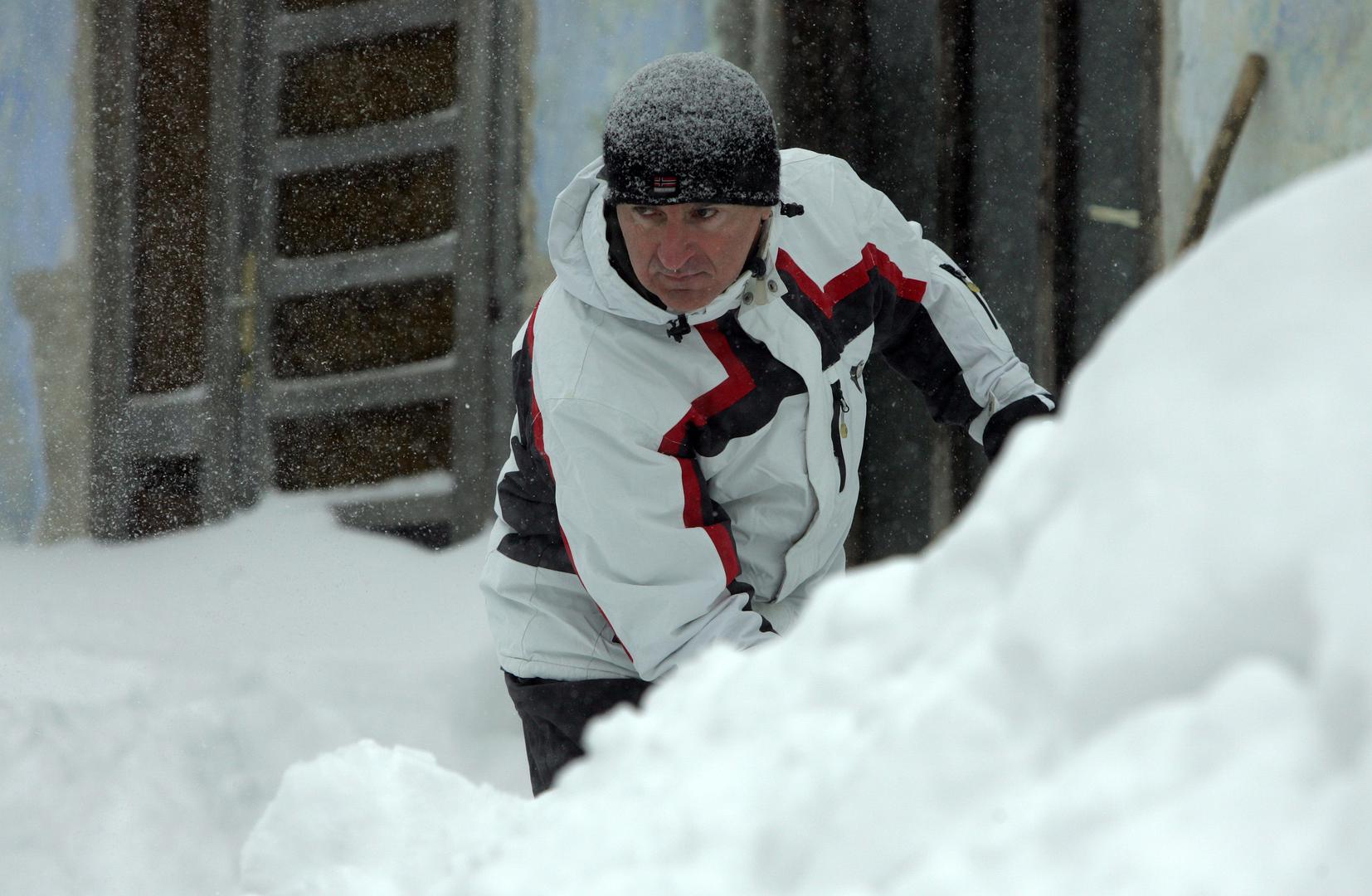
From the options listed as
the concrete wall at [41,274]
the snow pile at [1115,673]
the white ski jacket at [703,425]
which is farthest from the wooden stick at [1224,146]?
the concrete wall at [41,274]

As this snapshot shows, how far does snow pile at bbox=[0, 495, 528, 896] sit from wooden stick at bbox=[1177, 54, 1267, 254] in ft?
6.35

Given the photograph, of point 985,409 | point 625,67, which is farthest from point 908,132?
point 985,409

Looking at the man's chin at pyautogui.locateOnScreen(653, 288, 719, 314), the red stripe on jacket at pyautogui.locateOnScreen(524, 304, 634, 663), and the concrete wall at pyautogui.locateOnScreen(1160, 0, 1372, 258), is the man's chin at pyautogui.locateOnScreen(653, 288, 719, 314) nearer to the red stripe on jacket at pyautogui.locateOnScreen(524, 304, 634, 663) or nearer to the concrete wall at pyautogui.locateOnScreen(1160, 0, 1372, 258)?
the red stripe on jacket at pyautogui.locateOnScreen(524, 304, 634, 663)

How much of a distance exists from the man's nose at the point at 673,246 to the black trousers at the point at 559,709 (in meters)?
0.63

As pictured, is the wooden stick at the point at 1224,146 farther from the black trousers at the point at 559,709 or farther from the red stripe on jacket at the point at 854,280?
the black trousers at the point at 559,709

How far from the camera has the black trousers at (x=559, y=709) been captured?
81.1 inches

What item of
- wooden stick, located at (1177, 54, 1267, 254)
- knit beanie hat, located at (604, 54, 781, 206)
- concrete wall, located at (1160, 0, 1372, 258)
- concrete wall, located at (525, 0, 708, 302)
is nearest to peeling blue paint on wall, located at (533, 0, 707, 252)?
concrete wall, located at (525, 0, 708, 302)

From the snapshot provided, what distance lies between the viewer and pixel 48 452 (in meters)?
4.14

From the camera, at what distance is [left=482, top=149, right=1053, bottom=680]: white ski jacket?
183cm

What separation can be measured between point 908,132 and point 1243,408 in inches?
116

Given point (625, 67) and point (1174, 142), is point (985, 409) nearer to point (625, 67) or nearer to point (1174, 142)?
point (1174, 142)

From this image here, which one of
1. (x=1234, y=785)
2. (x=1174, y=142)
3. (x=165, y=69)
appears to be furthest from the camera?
(x=165, y=69)

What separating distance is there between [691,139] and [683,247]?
13 centimetres

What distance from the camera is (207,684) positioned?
11.8 feet
